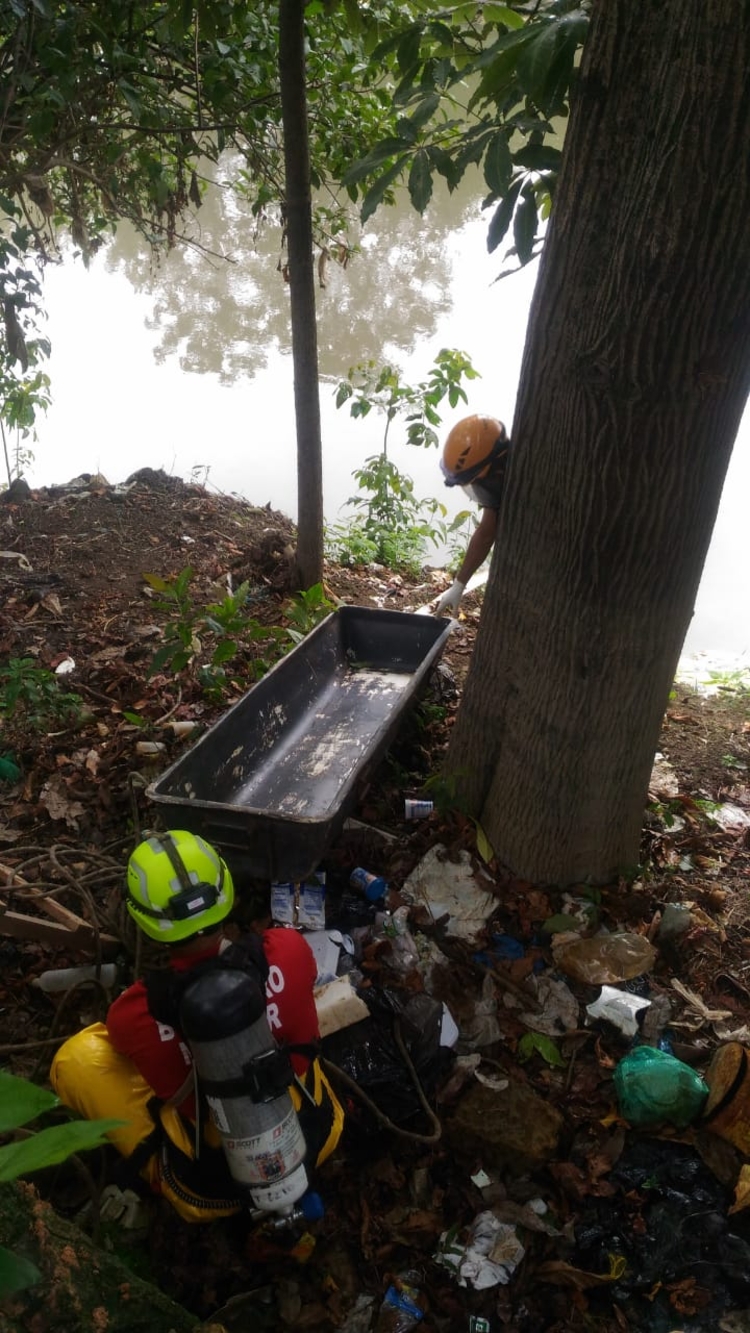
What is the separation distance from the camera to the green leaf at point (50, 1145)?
691 millimetres

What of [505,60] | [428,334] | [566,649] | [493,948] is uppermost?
[505,60]

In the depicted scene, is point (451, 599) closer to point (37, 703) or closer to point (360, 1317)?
point (37, 703)

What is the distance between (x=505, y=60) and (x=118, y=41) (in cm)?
354

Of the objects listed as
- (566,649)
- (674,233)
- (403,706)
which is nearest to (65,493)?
(403,706)

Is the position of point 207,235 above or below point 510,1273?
above

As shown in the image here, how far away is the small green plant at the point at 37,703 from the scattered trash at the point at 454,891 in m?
2.09

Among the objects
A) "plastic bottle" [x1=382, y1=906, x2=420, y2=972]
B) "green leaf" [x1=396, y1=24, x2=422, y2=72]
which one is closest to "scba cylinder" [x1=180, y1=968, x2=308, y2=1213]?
"plastic bottle" [x1=382, y1=906, x2=420, y2=972]

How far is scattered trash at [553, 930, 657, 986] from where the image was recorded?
9.68ft

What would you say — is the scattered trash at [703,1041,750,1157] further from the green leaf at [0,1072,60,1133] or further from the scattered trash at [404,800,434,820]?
the green leaf at [0,1072,60,1133]

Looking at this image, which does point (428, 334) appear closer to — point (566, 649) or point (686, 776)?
point (686, 776)

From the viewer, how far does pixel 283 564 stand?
6109 mm

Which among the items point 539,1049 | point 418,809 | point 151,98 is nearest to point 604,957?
point 539,1049

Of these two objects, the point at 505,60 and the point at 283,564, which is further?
the point at 283,564

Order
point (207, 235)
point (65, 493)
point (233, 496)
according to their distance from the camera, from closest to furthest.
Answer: point (65, 493) < point (233, 496) < point (207, 235)
